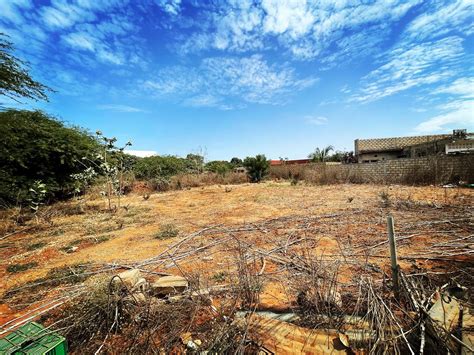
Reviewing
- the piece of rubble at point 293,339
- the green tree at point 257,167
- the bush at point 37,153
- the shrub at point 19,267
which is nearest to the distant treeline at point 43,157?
the bush at point 37,153

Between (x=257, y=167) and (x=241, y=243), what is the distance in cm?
1339

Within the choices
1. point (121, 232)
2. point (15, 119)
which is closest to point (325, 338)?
point (121, 232)

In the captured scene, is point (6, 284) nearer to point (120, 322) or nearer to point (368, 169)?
point (120, 322)

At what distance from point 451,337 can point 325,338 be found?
789 mm

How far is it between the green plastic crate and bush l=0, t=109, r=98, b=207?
679 centimetres

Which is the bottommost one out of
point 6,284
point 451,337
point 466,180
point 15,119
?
point 6,284

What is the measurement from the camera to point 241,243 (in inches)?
150

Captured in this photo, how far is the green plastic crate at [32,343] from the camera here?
4.36 feet

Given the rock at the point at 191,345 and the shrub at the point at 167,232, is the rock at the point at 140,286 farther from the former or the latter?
the shrub at the point at 167,232

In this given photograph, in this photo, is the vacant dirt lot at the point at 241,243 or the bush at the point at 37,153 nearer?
the vacant dirt lot at the point at 241,243

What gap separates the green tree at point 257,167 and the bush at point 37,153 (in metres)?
10.5

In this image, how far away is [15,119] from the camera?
21.4 ft

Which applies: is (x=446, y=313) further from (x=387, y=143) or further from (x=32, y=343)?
(x=387, y=143)

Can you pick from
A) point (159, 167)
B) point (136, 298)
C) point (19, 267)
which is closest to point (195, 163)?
point (159, 167)
